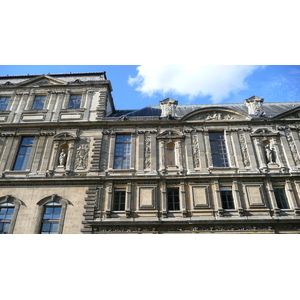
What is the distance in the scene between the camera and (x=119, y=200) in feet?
53.3

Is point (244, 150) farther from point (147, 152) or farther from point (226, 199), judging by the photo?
point (147, 152)

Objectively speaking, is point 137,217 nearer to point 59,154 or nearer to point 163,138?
point 163,138

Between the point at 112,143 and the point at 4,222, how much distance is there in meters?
8.11

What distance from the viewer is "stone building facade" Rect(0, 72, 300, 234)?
15.3m

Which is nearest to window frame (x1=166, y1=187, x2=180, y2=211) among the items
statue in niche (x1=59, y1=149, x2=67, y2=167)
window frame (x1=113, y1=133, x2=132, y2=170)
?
window frame (x1=113, y1=133, x2=132, y2=170)

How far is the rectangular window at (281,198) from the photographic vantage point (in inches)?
622

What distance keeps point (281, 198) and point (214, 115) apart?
23.6 feet

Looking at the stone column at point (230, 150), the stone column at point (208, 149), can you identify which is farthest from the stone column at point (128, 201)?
the stone column at point (230, 150)

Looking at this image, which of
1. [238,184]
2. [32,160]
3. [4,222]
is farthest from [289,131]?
[4,222]

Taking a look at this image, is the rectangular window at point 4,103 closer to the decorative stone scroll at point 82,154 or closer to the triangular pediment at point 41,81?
the triangular pediment at point 41,81

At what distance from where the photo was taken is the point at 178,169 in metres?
17.1

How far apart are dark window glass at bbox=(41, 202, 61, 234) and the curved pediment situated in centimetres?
1039

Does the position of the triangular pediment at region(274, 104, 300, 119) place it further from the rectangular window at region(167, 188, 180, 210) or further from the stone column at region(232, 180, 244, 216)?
the rectangular window at region(167, 188, 180, 210)

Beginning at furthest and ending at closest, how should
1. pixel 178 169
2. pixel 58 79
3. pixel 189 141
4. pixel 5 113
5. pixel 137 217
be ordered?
pixel 58 79 < pixel 5 113 < pixel 189 141 < pixel 178 169 < pixel 137 217
